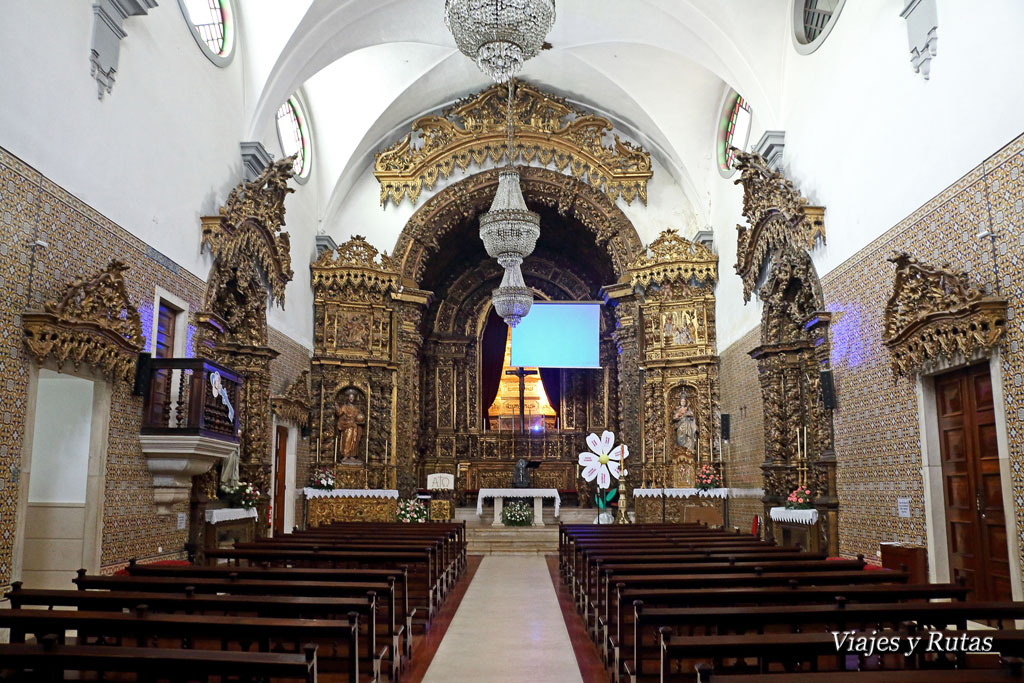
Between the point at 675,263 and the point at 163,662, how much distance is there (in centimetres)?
A: 1656

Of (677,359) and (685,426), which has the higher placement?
(677,359)

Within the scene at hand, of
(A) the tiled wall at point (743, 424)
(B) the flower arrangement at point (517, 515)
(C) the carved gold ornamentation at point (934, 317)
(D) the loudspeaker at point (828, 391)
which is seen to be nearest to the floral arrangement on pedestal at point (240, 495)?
(B) the flower arrangement at point (517, 515)

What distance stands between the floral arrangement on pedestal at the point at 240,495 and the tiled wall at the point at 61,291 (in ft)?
3.09

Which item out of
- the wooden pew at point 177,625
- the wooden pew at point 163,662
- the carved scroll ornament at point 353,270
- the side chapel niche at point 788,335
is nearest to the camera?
the wooden pew at point 163,662

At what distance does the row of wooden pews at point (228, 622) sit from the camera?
3.37 meters

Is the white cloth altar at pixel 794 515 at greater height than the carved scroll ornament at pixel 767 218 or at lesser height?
lesser

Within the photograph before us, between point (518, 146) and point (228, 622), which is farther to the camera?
point (518, 146)

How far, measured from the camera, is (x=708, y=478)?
17.4 meters

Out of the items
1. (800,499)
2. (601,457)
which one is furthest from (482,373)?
(800,499)

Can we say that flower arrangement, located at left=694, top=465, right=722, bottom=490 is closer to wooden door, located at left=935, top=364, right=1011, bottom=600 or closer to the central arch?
the central arch

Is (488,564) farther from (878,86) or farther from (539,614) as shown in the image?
(878,86)

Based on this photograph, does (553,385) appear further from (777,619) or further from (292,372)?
(777,619)

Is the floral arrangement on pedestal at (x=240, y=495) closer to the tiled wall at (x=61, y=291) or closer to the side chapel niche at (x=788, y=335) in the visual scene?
the tiled wall at (x=61, y=291)

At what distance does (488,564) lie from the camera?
1490 centimetres
